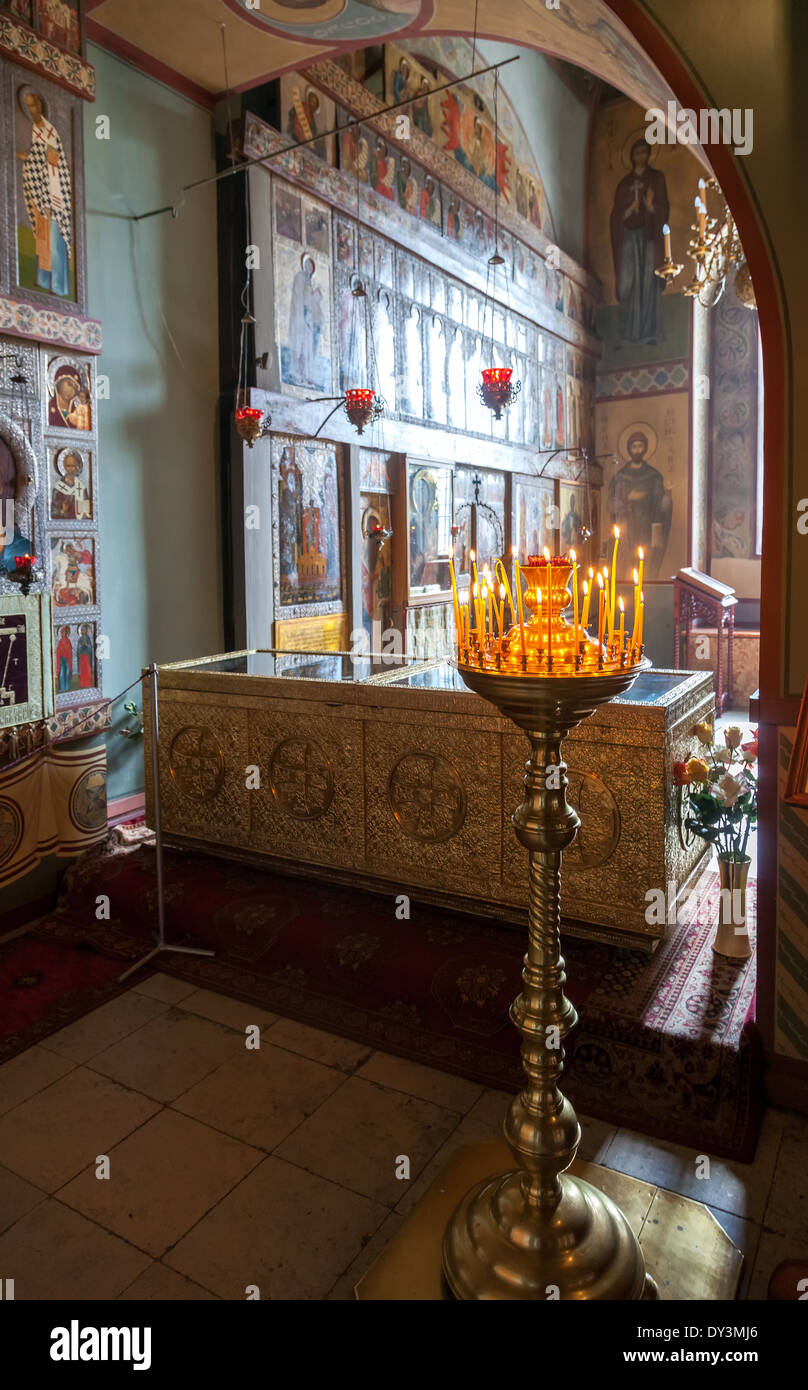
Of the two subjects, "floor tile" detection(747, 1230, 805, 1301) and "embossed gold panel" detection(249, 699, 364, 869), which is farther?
"embossed gold panel" detection(249, 699, 364, 869)

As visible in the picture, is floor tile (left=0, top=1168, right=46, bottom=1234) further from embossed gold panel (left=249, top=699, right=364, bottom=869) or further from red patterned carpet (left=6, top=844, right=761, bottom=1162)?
embossed gold panel (left=249, top=699, right=364, bottom=869)

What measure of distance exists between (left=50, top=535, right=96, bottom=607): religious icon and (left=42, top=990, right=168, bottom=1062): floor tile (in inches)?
109

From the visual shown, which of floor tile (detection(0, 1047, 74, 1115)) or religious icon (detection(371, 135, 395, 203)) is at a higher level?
religious icon (detection(371, 135, 395, 203))

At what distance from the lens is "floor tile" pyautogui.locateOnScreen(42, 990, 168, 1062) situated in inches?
153

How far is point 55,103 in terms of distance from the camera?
5.44 metres

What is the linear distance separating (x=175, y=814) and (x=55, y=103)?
443 centimetres

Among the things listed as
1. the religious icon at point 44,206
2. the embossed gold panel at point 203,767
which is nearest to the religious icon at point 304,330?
the religious icon at point 44,206

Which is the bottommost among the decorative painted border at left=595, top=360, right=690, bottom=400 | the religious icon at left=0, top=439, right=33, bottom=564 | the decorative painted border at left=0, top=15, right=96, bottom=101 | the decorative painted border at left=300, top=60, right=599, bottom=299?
the religious icon at left=0, top=439, right=33, bottom=564

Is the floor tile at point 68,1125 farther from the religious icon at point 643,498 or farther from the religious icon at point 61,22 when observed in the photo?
the religious icon at point 643,498

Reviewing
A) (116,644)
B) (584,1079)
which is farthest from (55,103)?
(584,1079)

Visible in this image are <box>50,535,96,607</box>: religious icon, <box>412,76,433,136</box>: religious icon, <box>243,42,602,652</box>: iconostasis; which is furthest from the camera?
<box>412,76,433,136</box>: religious icon

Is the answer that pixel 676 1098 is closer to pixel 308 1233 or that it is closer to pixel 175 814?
pixel 308 1233

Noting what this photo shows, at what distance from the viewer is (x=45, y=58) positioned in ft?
17.4

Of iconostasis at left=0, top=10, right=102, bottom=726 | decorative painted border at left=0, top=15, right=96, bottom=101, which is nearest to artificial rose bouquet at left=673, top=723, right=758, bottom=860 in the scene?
iconostasis at left=0, top=10, right=102, bottom=726
